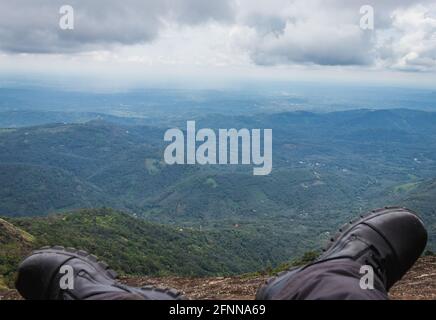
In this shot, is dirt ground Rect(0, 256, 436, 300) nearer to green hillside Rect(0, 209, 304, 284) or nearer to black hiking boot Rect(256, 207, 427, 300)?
black hiking boot Rect(256, 207, 427, 300)

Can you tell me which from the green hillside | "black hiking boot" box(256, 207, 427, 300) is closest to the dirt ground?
"black hiking boot" box(256, 207, 427, 300)

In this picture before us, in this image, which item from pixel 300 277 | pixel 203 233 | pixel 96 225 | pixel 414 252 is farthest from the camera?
pixel 203 233

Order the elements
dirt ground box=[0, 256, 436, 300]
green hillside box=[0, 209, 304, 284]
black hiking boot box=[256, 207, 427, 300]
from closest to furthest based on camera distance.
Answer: black hiking boot box=[256, 207, 427, 300]
dirt ground box=[0, 256, 436, 300]
green hillside box=[0, 209, 304, 284]

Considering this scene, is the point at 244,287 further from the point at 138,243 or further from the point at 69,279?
the point at 138,243

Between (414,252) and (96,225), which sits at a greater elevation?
(414,252)

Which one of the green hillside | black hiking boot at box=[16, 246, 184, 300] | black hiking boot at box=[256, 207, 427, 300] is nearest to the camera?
black hiking boot at box=[16, 246, 184, 300]
